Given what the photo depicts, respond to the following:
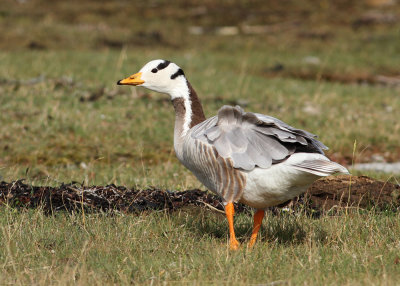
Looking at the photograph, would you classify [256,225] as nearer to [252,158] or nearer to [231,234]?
[231,234]

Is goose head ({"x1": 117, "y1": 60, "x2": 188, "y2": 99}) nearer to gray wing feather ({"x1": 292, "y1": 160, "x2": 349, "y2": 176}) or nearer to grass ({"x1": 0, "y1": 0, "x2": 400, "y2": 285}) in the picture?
grass ({"x1": 0, "y1": 0, "x2": 400, "y2": 285})

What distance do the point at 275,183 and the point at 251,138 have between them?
529 mm

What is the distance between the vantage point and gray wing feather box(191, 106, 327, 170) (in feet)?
17.9

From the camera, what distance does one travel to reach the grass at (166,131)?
513 cm

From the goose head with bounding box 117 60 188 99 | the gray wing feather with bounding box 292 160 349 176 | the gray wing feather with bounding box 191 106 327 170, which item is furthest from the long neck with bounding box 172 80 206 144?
the gray wing feather with bounding box 292 160 349 176

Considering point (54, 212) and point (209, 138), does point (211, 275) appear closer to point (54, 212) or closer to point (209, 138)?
point (209, 138)

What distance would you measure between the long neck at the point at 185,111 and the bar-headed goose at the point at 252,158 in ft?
0.71

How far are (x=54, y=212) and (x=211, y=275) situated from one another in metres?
2.54

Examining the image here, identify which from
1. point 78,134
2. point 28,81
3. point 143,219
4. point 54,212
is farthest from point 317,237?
point 28,81

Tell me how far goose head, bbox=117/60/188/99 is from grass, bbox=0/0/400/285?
1157 millimetres

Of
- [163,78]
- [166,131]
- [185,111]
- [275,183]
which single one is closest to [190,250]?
[275,183]

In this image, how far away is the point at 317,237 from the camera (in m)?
6.06

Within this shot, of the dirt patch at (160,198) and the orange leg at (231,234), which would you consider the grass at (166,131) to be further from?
the dirt patch at (160,198)

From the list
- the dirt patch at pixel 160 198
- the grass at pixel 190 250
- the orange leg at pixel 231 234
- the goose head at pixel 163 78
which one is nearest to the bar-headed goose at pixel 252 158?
the orange leg at pixel 231 234
